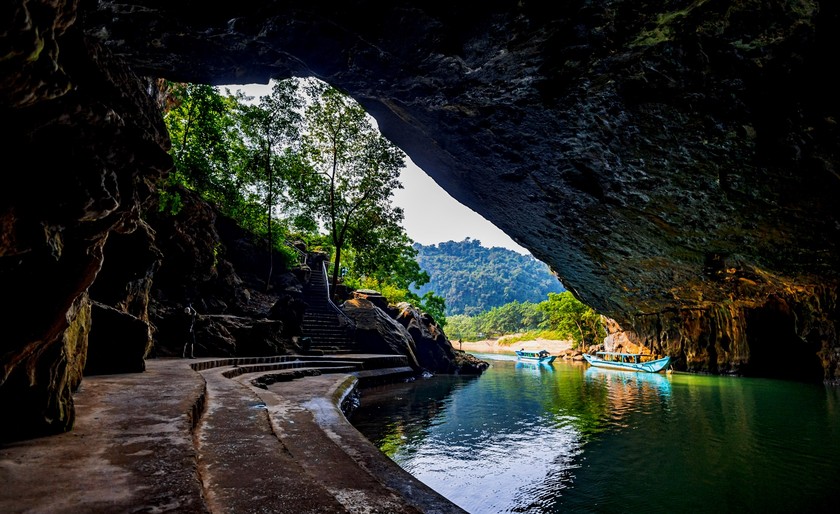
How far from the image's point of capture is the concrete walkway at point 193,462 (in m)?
2.09

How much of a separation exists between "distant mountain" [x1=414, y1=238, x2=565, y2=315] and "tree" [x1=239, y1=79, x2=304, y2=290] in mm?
103691

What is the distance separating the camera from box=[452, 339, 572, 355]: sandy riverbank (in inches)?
2205

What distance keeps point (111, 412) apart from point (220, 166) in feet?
52.2

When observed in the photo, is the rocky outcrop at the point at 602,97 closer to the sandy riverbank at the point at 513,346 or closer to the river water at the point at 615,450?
the river water at the point at 615,450

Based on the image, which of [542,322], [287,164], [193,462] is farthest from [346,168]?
[542,322]

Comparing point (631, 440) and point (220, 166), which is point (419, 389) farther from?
point (220, 166)

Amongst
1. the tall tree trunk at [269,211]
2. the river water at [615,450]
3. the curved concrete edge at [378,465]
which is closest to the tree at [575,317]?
the river water at [615,450]

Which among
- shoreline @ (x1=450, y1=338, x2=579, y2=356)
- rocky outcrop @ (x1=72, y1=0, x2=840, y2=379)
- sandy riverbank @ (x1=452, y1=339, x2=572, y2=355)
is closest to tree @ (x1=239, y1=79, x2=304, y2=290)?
rocky outcrop @ (x1=72, y1=0, x2=840, y2=379)

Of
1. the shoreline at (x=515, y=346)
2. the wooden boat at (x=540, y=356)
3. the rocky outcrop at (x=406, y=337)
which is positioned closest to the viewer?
the rocky outcrop at (x=406, y=337)

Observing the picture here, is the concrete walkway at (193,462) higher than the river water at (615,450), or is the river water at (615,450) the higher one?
the concrete walkway at (193,462)

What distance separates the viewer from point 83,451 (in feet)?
8.73

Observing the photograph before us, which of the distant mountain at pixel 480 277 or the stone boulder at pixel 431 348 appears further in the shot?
the distant mountain at pixel 480 277

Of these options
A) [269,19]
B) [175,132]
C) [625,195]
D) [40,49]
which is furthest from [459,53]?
[175,132]

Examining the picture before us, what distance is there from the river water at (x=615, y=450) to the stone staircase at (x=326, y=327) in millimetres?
4876
